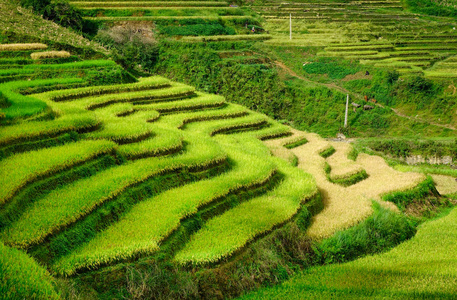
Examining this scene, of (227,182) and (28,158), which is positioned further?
(227,182)

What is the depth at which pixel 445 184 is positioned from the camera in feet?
46.4

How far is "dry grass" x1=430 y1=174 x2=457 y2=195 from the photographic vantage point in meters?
13.2

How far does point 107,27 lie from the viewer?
28.6 m

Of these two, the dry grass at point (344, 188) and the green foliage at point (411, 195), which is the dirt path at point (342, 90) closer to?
the dry grass at point (344, 188)

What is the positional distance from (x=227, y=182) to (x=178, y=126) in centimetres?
459

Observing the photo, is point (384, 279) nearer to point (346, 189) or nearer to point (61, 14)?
point (346, 189)

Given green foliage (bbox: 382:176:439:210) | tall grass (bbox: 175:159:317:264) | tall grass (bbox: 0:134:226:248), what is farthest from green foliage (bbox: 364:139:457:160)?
tall grass (bbox: 0:134:226:248)

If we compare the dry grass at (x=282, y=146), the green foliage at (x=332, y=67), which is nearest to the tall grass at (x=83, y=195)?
the dry grass at (x=282, y=146)

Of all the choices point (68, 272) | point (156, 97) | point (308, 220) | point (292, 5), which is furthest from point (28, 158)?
point (292, 5)

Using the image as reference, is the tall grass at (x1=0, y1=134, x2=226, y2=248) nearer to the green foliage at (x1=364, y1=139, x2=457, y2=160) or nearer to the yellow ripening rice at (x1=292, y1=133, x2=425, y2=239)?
the yellow ripening rice at (x1=292, y1=133, x2=425, y2=239)

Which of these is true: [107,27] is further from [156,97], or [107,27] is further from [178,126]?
[178,126]

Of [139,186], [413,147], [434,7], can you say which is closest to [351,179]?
[139,186]

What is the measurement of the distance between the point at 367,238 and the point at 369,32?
30.3 meters

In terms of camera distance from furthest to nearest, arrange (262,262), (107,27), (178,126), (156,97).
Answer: (107,27)
(156,97)
(178,126)
(262,262)
